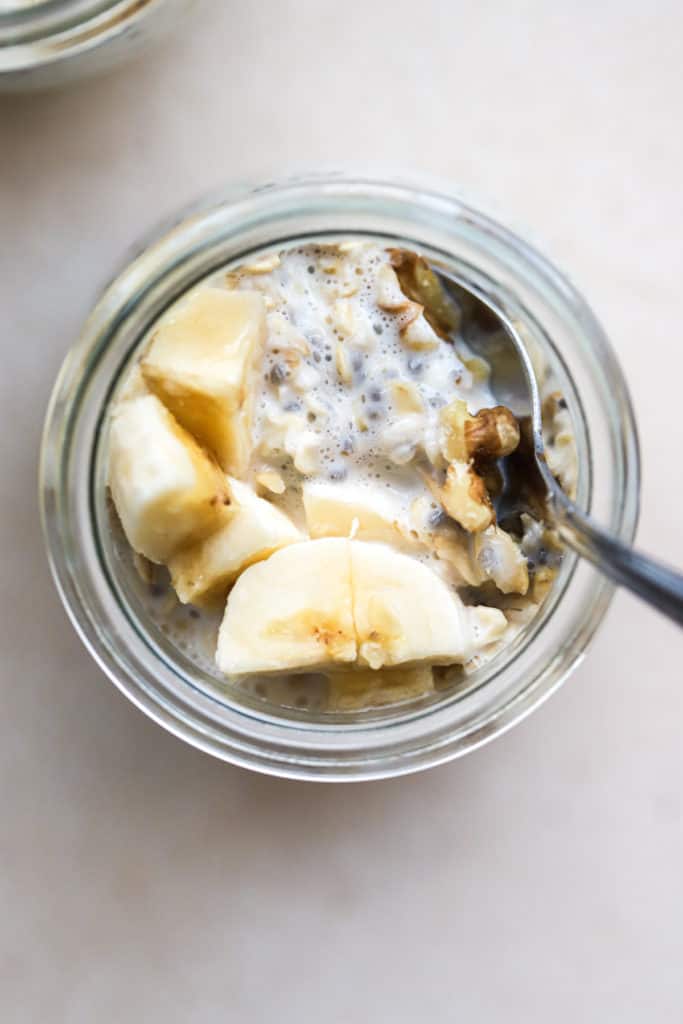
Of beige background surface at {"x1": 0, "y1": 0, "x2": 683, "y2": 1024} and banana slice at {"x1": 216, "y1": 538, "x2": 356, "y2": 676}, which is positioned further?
beige background surface at {"x1": 0, "y1": 0, "x2": 683, "y2": 1024}

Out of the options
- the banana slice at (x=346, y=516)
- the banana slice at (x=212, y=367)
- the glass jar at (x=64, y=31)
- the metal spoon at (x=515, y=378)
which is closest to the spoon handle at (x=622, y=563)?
the metal spoon at (x=515, y=378)

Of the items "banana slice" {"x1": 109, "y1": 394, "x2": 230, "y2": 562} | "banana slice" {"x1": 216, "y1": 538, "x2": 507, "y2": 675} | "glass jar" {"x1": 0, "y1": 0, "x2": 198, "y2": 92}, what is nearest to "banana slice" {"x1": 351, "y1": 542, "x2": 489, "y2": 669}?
"banana slice" {"x1": 216, "y1": 538, "x2": 507, "y2": 675}

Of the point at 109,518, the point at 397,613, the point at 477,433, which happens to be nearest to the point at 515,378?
the point at 477,433

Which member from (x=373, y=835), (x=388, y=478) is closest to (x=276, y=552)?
(x=388, y=478)

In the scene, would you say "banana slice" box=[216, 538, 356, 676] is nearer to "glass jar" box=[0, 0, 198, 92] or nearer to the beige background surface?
the beige background surface

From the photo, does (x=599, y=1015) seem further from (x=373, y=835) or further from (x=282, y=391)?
(x=282, y=391)

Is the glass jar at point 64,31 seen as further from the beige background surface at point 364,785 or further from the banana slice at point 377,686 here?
the banana slice at point 377,686

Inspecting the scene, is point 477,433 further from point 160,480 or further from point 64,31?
point 64,31
